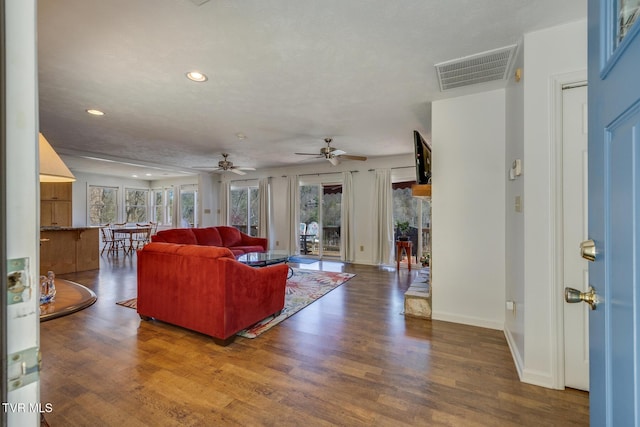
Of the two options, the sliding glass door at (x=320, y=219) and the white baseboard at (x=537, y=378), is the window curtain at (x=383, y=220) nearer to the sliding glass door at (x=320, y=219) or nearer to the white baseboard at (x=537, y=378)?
the sliding glass door at (x=320, y=219)

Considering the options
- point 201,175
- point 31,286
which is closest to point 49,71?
point 31,286

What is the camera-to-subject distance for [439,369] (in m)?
2.10

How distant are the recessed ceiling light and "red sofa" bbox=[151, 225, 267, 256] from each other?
315cm

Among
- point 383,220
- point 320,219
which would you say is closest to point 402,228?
point 383,220

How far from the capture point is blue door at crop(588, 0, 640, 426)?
552mm

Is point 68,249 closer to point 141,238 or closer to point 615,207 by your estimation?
point 141,238

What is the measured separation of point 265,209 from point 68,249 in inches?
169

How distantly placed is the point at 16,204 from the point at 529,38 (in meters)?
2.78

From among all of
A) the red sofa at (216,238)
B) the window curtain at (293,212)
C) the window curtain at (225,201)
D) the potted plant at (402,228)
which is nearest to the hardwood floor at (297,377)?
the red sofa at (216,238)

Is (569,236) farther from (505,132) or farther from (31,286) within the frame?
(31,286)

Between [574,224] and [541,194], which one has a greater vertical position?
[541,194]

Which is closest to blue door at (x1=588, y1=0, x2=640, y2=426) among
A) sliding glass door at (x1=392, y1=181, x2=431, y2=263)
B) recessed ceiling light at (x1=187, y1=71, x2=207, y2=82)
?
recessed ceiling light at (x1=187, y1=71, x2=207, y2=82)

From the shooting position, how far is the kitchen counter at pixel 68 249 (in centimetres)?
514

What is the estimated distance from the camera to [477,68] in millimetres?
2393
